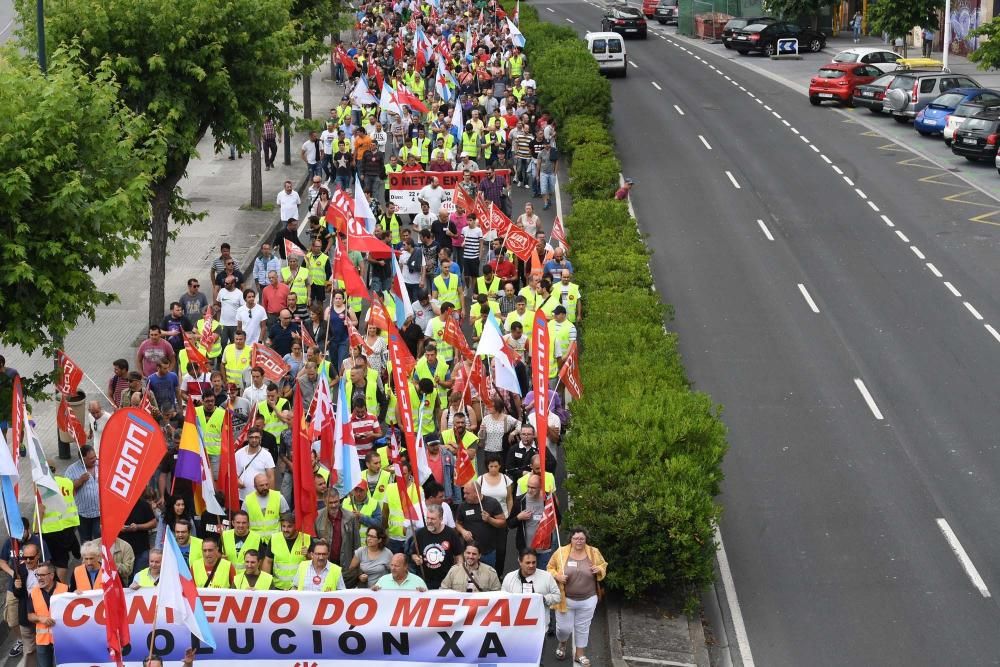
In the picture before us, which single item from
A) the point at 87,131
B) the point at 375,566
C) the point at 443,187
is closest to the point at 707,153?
the point at 443,187

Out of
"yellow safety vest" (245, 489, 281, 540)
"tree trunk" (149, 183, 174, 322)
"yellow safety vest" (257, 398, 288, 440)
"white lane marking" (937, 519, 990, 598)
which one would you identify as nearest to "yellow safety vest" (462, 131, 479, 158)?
"tree trunk" (149, 183, 174, 322)

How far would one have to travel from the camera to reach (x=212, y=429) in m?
15.1

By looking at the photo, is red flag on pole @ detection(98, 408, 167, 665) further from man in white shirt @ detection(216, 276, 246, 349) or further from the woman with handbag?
man in white shirt @ detection(216, 276, 246, 349)

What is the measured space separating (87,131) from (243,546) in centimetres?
533

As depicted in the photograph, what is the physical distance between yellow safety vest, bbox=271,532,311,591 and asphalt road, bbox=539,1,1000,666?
4296 mm

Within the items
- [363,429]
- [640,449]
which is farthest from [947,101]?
[363,429]

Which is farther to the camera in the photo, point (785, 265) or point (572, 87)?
point (572, 87)

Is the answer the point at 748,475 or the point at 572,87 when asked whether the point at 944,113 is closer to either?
the point at 572,87

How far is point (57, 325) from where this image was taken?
1488 centimetres

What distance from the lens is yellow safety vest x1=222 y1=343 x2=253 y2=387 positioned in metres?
17.3

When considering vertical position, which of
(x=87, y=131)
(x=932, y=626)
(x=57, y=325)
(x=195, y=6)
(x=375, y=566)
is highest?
(x=195, y=6)

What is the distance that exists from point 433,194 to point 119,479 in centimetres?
1407

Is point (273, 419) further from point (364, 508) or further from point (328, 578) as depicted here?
point (328, 578)

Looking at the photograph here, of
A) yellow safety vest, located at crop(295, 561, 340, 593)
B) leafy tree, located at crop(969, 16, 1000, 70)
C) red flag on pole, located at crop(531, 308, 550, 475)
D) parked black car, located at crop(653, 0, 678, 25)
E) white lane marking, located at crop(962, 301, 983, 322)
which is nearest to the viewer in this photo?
yellow safety vest, located at crop(295, 561, 340, 593)
